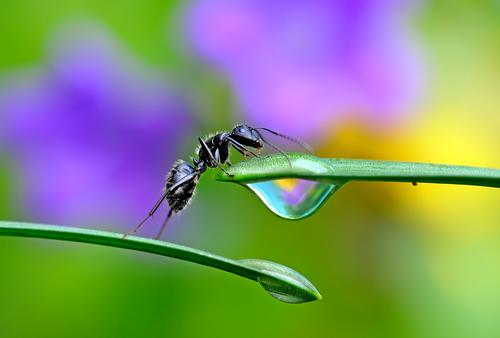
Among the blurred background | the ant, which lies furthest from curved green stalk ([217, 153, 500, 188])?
the blurred background

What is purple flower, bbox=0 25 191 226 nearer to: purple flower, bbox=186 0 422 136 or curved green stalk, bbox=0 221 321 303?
purple flower, bbox=186 0 422 136

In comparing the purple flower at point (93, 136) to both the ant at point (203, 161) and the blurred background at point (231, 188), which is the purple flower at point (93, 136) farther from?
Result: the ant at point (203, 161)

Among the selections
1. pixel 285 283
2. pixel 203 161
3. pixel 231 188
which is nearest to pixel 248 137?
pixel 203 161

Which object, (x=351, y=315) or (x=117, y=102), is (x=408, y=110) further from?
(x=117, y=102)

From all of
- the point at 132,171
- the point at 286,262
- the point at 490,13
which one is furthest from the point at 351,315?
the point at 490,13

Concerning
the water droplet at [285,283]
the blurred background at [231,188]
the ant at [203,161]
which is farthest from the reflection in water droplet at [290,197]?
the blurred background at [231,188]
